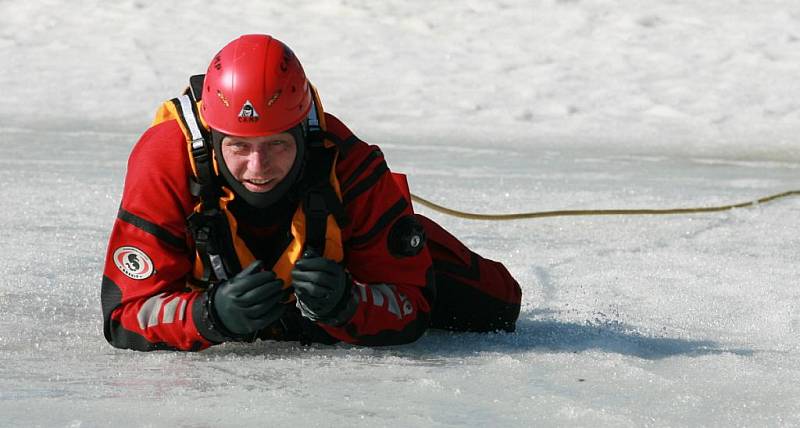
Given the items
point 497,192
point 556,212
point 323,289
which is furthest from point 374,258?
point 497,192

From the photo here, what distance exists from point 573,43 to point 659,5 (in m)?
1.44

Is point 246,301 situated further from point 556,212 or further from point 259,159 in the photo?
point 556,212

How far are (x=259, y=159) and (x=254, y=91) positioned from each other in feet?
0.60

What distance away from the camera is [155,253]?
3523mm

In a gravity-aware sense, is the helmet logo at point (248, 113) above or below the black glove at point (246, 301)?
above

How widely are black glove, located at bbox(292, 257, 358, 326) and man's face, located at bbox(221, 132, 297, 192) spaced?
250mm

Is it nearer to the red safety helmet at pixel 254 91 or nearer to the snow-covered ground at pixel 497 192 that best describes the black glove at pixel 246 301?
the snow-covered ground at pixel 497 192

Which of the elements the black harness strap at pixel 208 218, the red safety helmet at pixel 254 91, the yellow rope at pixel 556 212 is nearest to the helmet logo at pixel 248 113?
the red safety helmet at pixel 254 91

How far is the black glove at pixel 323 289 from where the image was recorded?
11.1 ft

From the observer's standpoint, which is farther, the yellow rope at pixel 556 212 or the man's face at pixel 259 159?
the yellow rope at pixel 556 212

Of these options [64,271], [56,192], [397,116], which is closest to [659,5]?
[397,116]

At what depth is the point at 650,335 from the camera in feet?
14.3

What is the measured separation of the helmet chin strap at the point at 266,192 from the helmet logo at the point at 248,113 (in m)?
0.10

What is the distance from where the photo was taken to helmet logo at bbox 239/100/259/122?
3.43m
